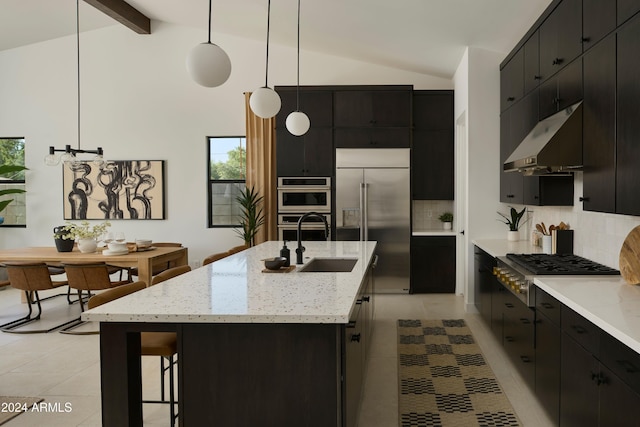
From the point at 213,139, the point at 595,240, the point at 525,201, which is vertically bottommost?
the point at 595,240

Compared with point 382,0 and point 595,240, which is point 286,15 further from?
point 595,240

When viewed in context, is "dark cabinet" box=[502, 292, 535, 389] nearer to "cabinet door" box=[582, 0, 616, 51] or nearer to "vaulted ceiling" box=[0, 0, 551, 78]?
"cabinet door" box=[582, 0, 616, 51]

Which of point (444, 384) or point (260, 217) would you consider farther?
point (260, 217)

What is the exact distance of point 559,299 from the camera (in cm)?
263

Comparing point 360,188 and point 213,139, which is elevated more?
point 213,139

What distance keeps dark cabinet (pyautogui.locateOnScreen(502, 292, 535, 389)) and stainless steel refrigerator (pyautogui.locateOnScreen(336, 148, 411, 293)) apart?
2863 millimetres

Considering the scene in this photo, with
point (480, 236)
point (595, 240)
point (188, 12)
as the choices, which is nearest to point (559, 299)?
point (595, 240)

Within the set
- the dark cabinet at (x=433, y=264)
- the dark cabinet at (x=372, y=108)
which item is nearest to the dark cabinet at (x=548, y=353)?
the dark cabinet at (x=433, y=264)

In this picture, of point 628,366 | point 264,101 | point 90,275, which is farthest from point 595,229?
point 90,275

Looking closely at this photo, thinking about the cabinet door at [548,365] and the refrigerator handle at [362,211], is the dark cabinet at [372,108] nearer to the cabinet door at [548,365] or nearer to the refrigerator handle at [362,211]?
the refrigerator handle at [362,211]

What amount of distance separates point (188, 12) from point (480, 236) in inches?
Answer: 193

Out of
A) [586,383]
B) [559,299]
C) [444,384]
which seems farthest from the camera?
[444,384]

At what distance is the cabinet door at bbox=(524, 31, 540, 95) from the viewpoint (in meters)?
4.19

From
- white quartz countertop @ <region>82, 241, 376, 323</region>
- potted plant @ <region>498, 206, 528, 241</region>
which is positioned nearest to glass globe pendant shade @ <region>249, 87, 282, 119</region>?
white quartz countertop @ <region>82, 241, 376, 323</region>
